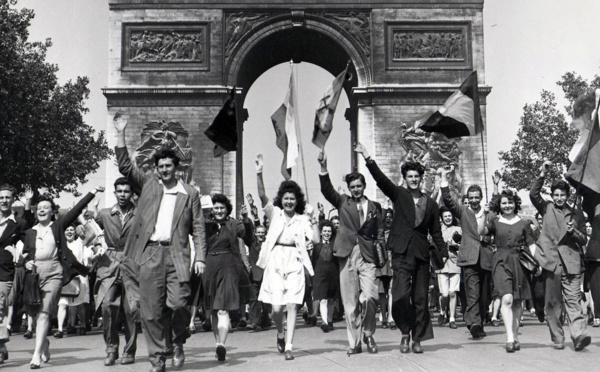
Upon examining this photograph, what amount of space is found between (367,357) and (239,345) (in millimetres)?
2675

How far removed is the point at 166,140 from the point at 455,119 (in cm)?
1799

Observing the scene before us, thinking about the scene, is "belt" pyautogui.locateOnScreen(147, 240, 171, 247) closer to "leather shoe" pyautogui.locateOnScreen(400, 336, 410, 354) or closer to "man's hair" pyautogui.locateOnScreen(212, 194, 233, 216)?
"man's hair" pyautogui.locateOnScreen(212, 194, 233, 216)

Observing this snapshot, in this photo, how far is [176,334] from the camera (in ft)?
29.1

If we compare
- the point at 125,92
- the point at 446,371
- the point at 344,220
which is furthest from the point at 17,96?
the point at 446,371

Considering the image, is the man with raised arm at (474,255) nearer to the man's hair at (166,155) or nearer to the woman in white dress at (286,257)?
the woman in white dress at (286,257)

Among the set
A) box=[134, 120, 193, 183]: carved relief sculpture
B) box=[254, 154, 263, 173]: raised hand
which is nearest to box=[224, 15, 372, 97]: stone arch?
box=[134, 120, 193, 183]: carved relief sculpture

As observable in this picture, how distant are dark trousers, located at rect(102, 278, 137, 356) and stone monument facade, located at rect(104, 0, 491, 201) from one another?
19210 mm

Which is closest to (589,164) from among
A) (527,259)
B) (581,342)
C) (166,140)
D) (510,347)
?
(527,259)

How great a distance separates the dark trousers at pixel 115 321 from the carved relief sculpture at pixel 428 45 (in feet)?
70.8

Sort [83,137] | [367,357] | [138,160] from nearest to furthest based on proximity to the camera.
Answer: [367,357]
[138,160]
[83,137]

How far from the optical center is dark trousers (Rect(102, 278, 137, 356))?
9398mm

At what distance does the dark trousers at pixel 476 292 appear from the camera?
11695 millimetres

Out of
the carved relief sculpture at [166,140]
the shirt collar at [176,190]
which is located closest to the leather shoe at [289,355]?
the shirt collar at [176,190]

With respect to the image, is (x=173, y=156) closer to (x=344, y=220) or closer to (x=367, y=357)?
(x=344, y=220)
